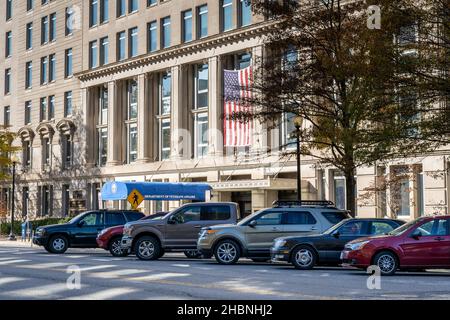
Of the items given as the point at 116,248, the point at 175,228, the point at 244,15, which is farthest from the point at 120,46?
the point at 175,228

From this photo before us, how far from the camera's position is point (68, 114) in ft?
192

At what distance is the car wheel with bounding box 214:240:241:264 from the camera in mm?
22094

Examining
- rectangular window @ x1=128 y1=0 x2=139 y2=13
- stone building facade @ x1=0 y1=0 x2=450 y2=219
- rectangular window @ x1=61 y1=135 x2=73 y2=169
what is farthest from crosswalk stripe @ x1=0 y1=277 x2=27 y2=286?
rectangular window @ x1=61 y1=135 x2=73 y2=169

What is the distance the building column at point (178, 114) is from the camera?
156 feet

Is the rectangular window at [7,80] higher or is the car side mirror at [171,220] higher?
the rectangular window at [7,80]

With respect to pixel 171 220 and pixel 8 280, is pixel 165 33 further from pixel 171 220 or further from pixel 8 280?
A: pixel 8 280

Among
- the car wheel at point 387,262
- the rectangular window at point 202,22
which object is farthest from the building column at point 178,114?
the car wheel at point 387,262

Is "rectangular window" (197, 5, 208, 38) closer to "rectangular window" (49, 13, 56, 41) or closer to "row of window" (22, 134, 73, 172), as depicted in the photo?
"row of window" (22, 134, 73, 172)

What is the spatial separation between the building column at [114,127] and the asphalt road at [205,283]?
31.7m

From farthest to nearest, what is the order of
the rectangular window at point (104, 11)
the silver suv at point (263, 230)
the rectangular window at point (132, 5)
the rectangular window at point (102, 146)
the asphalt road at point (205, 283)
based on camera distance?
1. the rectangular window at point (104, 11)
2. the rectangular window at point (102, 146)
3. the rectangular window at point (132, 5)
4. the silver suv at point (263, 230)
5. the asphalt road at point (205, 283)

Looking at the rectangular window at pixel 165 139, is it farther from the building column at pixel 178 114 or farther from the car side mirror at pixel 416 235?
the car side mirror at pixel 416 235

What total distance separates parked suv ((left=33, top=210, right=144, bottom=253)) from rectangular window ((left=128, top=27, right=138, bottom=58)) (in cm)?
2528

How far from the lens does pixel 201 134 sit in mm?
47219

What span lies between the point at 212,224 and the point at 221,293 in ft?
35.0
